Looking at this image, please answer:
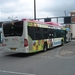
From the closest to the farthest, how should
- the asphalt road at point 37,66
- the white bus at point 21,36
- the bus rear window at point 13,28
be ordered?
the asphalt road at point 37,66
the white bus at point 21,36
the bus rear window at point 13,28

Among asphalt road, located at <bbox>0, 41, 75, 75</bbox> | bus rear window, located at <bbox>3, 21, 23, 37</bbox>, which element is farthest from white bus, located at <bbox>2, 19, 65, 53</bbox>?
asphalt road, located at <bbox>0, 41, 75, 75</bbox>

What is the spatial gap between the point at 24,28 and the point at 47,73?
668 centimetres

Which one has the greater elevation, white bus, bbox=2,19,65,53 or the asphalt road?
white bus, bbox=2,19,65,53

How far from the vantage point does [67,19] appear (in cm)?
4478

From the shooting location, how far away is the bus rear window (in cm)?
1524

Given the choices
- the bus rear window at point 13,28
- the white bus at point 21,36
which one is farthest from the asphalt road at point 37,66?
the bus rear window at point 13,28

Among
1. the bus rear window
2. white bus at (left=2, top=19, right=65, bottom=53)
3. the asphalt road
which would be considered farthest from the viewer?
the bus rear window

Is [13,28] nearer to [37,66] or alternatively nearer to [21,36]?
[21,36]

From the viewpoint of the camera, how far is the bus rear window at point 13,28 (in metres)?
15.2

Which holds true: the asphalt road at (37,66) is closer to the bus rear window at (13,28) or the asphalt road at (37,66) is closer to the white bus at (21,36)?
→ the white bus at (21,36)

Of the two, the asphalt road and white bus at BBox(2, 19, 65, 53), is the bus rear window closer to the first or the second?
white bus at BBox(2, 19, 65, 53)

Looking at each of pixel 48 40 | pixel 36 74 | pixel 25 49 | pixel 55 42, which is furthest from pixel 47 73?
pixel 55 42

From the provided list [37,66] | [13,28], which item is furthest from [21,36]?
[37,66]

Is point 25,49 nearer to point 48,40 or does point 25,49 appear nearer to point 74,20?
point 48,40
